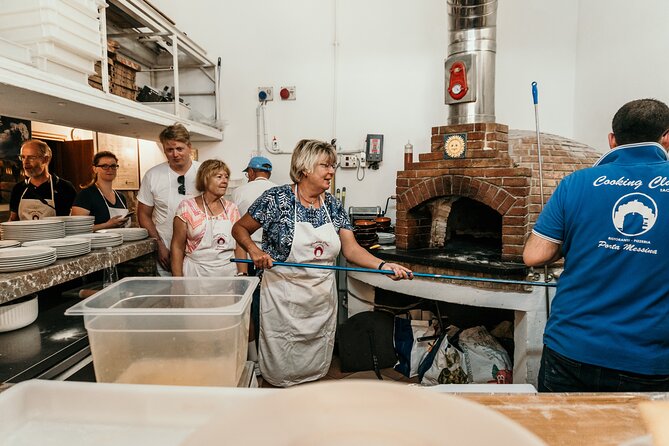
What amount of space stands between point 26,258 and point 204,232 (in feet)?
3.64

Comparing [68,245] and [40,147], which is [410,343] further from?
[40,147]

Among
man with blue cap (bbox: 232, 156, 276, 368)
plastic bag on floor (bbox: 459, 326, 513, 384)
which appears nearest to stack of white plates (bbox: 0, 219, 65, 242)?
man with blue cap (bbox: 232, 156, 276, 368)

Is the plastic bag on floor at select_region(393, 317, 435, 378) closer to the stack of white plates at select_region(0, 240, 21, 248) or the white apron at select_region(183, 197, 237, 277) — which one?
the white apron at select_region(183, 197, 237, 277)

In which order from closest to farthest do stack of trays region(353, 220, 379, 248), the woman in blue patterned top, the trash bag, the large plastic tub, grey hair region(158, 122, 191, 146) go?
the large plastic tub
the woman in blue patterned top
grey hair region(158, 122, 191, 146)
the trash bag
stack of trays region(353, 220, 379, 248)

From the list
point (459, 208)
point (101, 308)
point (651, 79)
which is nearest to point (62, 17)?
point (101, 308)

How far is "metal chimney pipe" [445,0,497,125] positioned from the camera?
11.7ft

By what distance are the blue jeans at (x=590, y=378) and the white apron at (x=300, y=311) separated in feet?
4.70

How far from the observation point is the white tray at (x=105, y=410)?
29.9 inches

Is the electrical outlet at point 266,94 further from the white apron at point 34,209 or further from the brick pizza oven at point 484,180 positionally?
the white apron at point 34,209

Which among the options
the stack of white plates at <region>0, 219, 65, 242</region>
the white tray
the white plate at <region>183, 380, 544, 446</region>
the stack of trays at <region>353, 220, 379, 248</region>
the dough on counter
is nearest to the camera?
the white plate at <region>183, 380, 544, 446</region>

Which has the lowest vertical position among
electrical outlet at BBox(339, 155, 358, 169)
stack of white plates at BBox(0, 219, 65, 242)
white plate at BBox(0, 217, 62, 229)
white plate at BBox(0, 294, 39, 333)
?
white plate at BBox(0, 294, 39, 333)

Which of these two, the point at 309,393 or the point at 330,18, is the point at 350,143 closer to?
the point at 330,18

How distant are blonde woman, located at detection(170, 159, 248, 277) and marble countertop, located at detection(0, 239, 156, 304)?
27 cm

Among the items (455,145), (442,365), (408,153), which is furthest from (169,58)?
(442,365)
